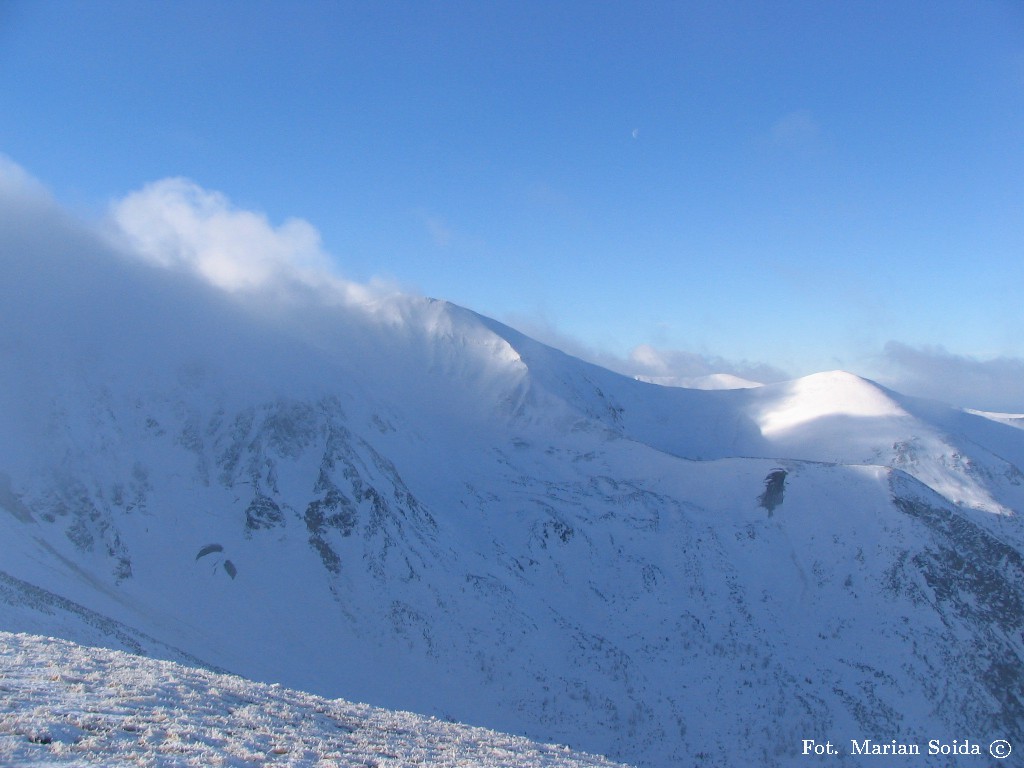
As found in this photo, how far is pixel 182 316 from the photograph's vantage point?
77.9m

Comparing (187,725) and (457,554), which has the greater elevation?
(187,725)

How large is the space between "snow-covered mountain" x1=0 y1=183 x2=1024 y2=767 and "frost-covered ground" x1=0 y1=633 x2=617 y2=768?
47.1ft

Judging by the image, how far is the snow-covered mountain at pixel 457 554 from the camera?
43250 millimetres

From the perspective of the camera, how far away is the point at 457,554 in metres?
59.3

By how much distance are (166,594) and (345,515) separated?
14863mm

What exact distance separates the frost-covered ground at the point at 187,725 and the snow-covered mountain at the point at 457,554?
14.3 m

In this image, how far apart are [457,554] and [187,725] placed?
47.3 metres

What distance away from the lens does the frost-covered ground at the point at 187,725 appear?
1052cm

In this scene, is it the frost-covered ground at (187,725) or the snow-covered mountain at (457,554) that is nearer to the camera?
the frost-covered ground at (187,725)

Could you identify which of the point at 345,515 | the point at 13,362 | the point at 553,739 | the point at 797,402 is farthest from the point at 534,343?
the point at 553,739

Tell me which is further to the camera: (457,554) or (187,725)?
(457,554)

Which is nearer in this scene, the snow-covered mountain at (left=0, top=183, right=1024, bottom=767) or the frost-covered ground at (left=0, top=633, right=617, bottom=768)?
the frost-covered ground at (left=0, top=633, right=617, bottom=768)

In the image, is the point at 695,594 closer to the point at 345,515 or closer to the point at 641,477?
the point at 641,477

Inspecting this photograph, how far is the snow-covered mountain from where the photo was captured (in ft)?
142
